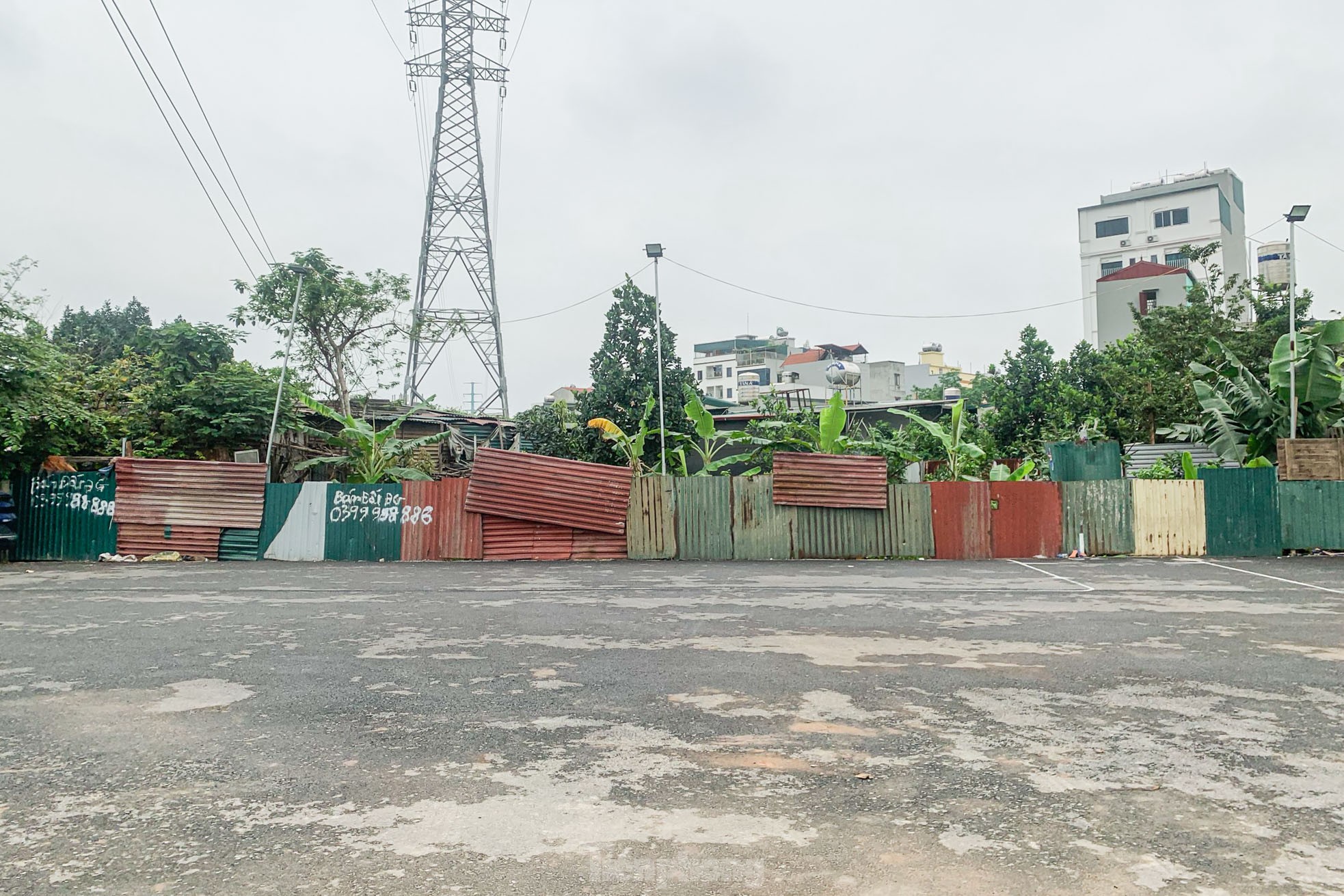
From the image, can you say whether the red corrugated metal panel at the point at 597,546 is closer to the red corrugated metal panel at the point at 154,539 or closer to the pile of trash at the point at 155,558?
the pile of trash at the point at 155,558

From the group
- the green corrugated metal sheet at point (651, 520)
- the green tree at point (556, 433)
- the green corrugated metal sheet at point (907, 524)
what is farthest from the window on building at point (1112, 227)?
the green corrugated metal sheet at point (651, 520)

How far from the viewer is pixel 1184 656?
786cm

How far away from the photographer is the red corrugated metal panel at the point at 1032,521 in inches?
723

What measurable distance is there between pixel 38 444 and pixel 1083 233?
69031 millimetres

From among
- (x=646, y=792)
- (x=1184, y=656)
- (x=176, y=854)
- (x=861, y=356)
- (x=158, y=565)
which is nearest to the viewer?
A: (x=176, y=854)

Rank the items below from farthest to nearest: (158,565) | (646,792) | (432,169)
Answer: (432,169) → (158,565) → (646,792)

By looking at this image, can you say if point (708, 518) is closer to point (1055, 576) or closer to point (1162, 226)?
point (1055, 576)

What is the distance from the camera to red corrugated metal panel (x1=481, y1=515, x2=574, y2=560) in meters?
18.7

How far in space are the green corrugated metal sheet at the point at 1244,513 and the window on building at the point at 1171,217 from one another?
54.2m

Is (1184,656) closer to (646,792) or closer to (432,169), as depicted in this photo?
(646,792)

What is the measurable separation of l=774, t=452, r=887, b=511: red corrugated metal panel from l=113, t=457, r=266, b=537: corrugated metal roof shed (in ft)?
35.0

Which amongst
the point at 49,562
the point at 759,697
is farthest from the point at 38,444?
the point at 759,697

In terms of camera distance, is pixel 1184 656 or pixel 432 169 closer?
pixel 1184 656

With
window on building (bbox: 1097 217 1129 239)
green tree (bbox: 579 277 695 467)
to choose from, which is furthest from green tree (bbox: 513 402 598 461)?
window on building (bbox: 1097 217 1129 239)
